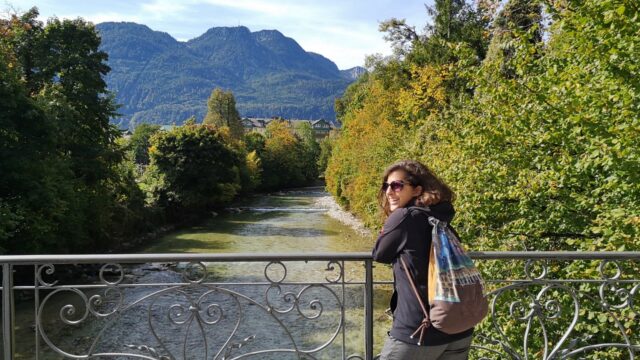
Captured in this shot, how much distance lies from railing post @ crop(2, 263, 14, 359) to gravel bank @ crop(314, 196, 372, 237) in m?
23.7

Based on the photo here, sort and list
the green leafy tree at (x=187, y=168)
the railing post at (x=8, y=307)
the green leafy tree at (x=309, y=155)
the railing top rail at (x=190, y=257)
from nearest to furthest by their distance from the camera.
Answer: the railing top rail at (x=190, y=257) → the railing post at (x=8, y=307) → the green leafy tree at (x=187, y=168) → the green leafy tree at (x=309, y=155)

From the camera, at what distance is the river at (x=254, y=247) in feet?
40.3

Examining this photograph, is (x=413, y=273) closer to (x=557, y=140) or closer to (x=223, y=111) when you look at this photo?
(x=557, y=140)

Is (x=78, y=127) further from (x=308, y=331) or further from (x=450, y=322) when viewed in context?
(x=450, y=322)

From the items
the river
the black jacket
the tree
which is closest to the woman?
the black jacket

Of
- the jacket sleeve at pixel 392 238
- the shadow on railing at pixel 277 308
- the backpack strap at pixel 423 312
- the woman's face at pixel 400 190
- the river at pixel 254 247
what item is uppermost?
the woman's face at pixel 400 190

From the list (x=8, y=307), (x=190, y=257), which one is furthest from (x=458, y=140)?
(x=8, y=307)

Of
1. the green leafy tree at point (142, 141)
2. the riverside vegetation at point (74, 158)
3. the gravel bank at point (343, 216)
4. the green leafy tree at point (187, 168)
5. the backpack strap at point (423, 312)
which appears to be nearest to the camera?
the backpack strap at point (423, 312)

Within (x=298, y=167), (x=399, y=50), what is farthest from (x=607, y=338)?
(x=298, y=167)

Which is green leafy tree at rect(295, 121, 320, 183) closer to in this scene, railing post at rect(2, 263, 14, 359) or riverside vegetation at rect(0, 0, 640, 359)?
riverside vegetation at rect(0, 0, 640, 359)

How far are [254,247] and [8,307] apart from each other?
21309 millimetres

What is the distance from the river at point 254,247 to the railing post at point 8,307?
115 cm

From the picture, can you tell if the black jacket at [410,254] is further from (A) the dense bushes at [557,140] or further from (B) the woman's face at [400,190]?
(A) the dense bushes at [557,140]

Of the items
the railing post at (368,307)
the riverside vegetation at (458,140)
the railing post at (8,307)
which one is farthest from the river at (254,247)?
the riverside vegetation at (458,140)
